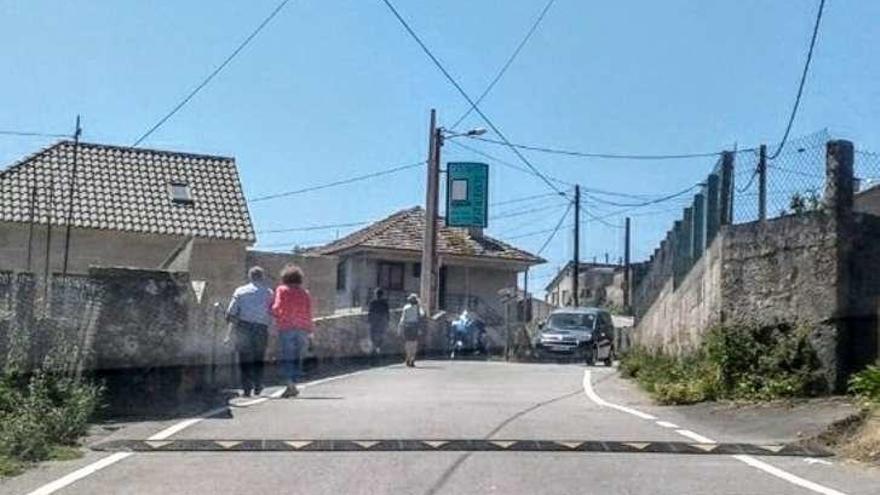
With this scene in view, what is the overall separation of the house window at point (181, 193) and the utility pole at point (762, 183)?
78.1ft

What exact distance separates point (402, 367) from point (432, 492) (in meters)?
18.0

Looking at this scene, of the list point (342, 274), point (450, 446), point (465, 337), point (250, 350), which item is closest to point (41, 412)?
point (450, 446)

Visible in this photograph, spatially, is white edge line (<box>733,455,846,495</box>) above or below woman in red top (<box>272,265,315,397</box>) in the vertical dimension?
below

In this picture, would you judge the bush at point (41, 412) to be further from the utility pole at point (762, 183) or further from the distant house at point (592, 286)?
the distant house at point (592, 286)

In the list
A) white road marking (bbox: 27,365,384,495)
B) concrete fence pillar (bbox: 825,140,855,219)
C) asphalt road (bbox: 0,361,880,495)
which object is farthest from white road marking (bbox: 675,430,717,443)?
white road marking (bbox: 27,365,384,495)

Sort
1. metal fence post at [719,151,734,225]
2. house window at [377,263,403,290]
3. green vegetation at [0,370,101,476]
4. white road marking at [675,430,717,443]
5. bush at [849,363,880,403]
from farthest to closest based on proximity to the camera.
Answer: house window at [377,263,403,290], metal fence post at [719,151,734,225], bush at [849,363,880,403], white road marking at [675,430,717,443], green vegetation at [0,370,101,476]

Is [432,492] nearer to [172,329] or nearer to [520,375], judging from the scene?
[172,329]

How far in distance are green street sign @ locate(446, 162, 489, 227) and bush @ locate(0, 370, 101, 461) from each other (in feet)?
93.7

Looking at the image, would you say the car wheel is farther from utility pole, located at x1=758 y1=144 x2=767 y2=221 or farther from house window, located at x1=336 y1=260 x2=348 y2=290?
house window, located at x1=336 y1=260 x2=348 y2=290

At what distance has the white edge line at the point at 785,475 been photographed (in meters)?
9.28

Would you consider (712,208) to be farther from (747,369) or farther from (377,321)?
(377,321)

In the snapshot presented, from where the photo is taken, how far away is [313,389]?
18453mm

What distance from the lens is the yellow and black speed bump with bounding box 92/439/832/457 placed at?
1095 centimetres

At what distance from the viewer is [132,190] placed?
39.1m
